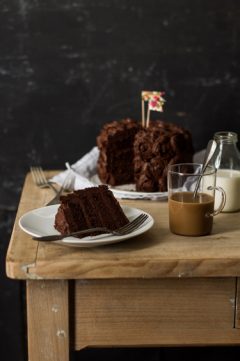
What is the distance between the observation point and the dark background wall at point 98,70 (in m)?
2.10

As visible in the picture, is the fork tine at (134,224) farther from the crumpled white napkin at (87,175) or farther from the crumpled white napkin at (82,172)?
the crumpled white napkin at (82,172)

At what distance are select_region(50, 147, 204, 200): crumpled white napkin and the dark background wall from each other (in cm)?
16

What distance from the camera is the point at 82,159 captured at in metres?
2.03

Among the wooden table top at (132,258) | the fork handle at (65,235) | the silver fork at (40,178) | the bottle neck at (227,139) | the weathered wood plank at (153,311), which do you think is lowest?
the weathered wood plank at (153,311)

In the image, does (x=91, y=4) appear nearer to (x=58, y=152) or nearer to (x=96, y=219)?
(x=58, y=152)

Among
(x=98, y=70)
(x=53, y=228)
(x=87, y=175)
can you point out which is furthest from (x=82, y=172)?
(x=53, y=228)

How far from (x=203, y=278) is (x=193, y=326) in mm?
103

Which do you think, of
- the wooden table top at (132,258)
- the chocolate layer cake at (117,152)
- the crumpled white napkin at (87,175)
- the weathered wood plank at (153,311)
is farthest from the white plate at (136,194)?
the weathered wood plank at (153,311)

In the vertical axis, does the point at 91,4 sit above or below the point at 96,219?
above

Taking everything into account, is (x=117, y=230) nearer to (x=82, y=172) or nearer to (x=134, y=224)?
(x=134, y=224)

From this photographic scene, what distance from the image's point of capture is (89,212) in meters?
1.48

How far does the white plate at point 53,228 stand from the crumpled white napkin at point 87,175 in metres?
0.16

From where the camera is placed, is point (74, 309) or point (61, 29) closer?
point (74, 309)

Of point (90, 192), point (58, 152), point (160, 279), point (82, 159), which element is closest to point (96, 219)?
point (90, 192)
